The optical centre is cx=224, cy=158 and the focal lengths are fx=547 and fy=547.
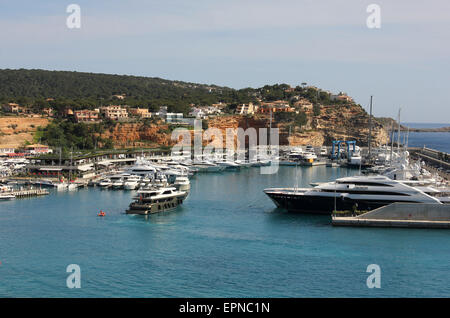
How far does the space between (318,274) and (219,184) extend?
35774mm

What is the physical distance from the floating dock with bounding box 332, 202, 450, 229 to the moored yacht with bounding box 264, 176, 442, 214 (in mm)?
1267

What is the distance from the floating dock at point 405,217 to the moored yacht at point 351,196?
1.27 m

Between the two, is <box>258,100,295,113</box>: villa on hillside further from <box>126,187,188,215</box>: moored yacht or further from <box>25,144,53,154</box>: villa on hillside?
<box>126,187,188,215</box>: moored yacht

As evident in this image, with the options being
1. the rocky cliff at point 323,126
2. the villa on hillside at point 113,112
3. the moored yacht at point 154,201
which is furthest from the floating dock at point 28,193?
the rocky cliff at point 323,126

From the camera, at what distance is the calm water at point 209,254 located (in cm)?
2591

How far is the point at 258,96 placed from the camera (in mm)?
138750

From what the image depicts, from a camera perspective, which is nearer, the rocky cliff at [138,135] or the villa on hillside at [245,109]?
the rocky cliff at [138,135]

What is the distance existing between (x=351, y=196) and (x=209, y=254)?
15.0 metres

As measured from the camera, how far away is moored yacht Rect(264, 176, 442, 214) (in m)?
40.3

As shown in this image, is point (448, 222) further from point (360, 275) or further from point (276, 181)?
point (276, 181)

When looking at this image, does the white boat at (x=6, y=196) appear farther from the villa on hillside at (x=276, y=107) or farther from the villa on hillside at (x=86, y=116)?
the villa on hillside at (x=276, y=107)

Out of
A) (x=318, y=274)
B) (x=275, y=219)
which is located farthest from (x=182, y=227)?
(x=318, y=274)
